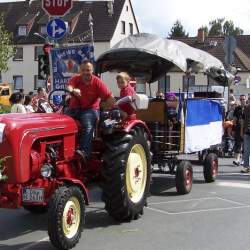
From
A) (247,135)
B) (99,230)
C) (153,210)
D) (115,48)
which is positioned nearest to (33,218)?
(99,230)

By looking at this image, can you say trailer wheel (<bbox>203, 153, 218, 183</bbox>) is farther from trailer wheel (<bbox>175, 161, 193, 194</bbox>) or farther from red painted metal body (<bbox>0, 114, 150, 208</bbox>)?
red painted metal body (<bbox>0, 114, 150, 208</bbox>)

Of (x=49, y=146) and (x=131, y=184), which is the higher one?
(x=49, y=146)

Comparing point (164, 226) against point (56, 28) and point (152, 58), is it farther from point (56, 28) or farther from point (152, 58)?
point (56, 28)

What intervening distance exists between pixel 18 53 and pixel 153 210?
54.0 meters

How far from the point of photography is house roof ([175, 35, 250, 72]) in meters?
53.8

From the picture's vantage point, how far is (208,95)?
12383 millimetres

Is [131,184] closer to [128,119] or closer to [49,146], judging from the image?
[128,119]

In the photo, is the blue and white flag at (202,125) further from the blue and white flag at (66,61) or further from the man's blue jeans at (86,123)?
the man's blue jeans at (86,123)

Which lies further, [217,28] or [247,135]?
[217,28]

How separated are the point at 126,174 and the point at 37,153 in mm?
1545

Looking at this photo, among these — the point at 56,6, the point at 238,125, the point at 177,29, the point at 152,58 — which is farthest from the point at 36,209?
the point at 177,29

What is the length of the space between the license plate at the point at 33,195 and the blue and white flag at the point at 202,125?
421 cm

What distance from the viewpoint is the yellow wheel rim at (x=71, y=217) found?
6.23 metres

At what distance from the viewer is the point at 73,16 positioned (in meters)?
58.5
